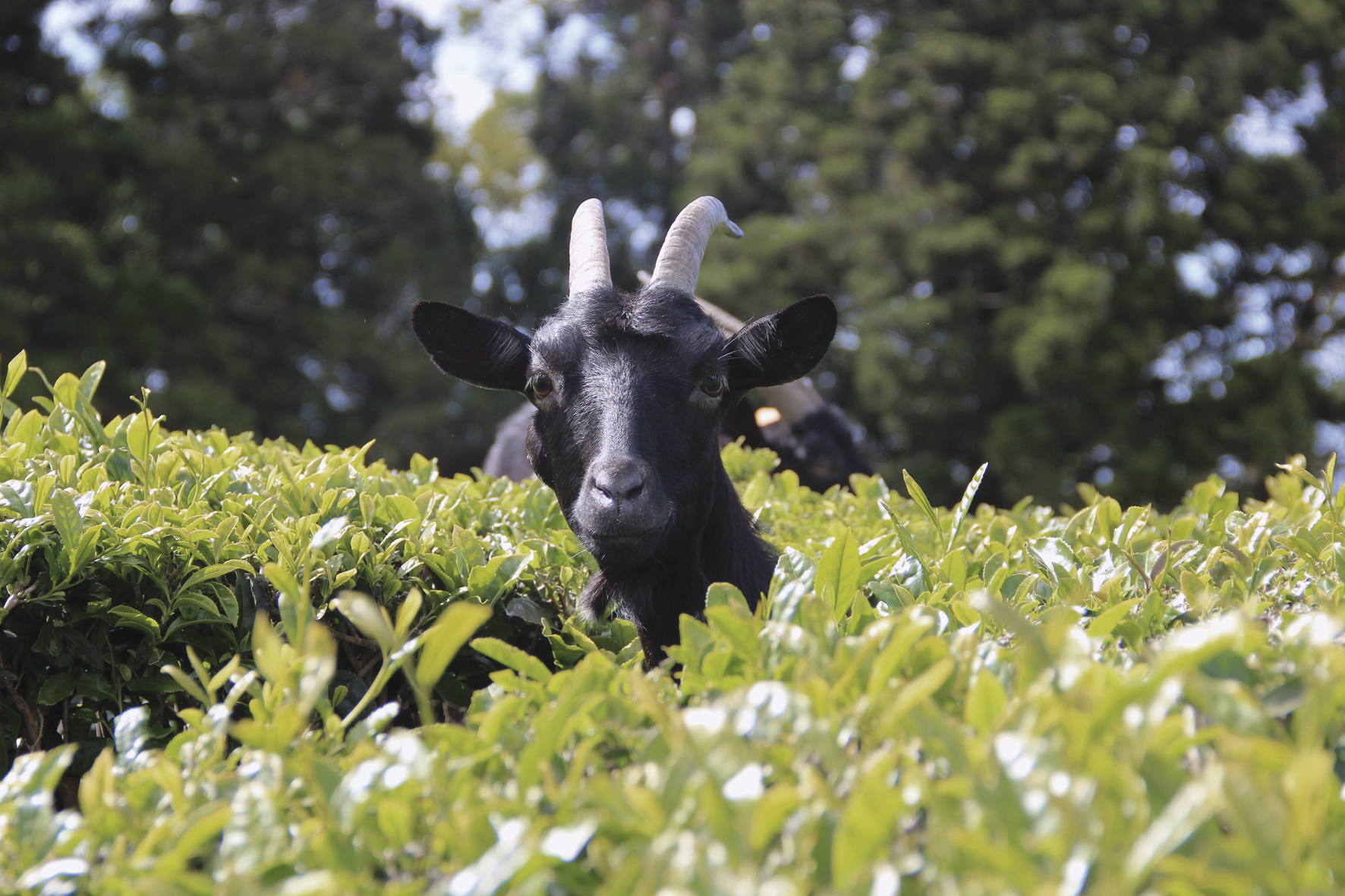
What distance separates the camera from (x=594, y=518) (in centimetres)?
306

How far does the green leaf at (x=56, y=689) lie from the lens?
2.52m

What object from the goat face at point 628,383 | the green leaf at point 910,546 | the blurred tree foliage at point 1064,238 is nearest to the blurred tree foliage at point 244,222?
the blurred tree foliage at point 1064,238

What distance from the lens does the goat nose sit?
3.02 meters

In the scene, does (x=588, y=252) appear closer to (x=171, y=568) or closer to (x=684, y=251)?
(x=684, y=251)

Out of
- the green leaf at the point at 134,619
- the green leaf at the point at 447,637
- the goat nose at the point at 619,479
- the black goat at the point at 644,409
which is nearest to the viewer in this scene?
the green leaf at the point at 447,637

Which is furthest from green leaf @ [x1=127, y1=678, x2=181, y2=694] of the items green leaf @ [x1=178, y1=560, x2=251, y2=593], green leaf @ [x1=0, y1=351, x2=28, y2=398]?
green leaf @ [x1=0, y1=351, x2=28, y2=398]

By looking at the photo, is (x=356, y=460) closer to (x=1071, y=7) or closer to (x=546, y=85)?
(x=1071, y=7)

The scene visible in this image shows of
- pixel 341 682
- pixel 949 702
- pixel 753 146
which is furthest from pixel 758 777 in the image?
pixel 753 146

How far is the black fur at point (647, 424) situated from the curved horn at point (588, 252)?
251 mm

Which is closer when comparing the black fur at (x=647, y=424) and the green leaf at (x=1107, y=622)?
the green leaf at (x=1107, y=622)

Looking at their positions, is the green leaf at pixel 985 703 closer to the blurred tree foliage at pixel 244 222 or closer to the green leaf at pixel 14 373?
the green leaf at pixel 14 373

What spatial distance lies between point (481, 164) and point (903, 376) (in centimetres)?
1796

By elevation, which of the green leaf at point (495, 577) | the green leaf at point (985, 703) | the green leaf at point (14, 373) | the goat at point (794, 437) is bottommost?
the goat at point (794, 437)

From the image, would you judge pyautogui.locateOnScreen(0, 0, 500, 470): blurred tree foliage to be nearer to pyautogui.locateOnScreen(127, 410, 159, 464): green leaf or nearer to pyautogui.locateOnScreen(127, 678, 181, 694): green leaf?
pyautogui.locateOnScreen(127, 410, 159, 464): green leaf
